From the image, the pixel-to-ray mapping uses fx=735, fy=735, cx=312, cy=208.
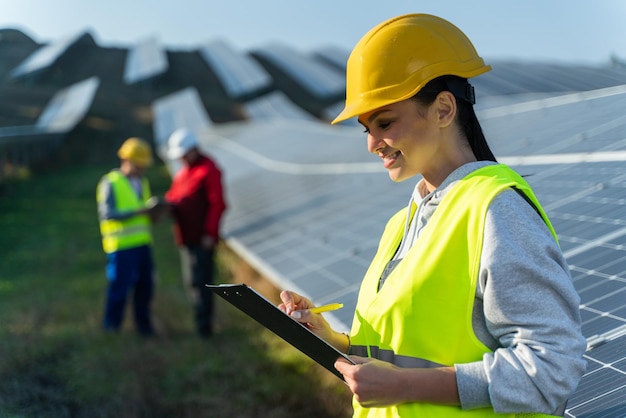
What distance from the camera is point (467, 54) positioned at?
1.62 m

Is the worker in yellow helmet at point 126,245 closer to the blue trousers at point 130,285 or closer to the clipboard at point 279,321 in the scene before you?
the blue trousers at point 130,285

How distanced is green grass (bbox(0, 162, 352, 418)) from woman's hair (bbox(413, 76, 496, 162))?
3.73m

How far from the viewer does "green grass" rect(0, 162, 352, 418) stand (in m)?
5.36

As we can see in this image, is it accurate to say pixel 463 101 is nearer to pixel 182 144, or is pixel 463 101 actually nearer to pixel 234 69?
pixel 182 144

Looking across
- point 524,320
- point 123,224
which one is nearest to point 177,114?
point 123,224

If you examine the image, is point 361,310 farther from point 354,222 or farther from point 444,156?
point 354,222

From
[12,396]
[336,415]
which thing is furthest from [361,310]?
[12,396]

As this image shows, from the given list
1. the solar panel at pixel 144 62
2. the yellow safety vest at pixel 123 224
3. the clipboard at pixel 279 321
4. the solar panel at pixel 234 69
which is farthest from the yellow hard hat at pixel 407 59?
the solar panel at pixel 144 62

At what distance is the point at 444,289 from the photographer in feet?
4.78

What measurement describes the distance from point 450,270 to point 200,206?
5926mm

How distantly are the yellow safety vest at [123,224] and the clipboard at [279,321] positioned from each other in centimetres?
595

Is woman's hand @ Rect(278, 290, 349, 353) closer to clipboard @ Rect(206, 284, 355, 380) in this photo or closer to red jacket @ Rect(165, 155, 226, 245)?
clipboard @ Rect(206, 284, 355, 380)

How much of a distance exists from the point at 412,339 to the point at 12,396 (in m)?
4.32

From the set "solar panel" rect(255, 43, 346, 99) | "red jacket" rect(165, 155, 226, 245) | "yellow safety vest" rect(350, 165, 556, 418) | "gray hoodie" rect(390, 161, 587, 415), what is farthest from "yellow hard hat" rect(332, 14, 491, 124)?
"solar panel" rect(255, 43, 346, 99)
